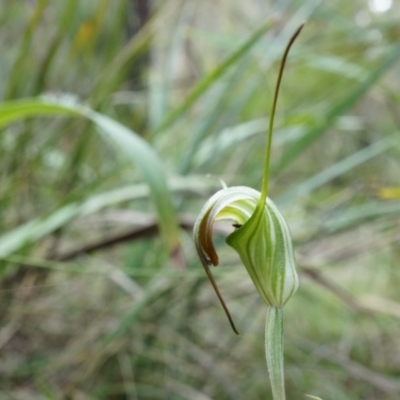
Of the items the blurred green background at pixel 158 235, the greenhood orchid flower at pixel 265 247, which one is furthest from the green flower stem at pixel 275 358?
the blurred green background at pixel 158 235

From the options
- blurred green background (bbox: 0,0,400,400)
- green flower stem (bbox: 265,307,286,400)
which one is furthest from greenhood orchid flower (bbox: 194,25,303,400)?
blurred green background (bbox: 0,0,400,400)

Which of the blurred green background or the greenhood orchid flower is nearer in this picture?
the greenhood orchid flower

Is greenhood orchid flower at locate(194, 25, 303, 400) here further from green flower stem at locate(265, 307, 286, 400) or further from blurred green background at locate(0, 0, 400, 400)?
blurred green background at locate(0, 0, 400, 400)

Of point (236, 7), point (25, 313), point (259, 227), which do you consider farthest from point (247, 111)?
point (259, 227)

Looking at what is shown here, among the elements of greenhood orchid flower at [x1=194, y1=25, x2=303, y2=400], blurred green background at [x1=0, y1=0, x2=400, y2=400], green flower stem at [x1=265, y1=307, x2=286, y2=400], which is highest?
→ blurred green background at [x1=0, y1=0, x2=400, y2=400]

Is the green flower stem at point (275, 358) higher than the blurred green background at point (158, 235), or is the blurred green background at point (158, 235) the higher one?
the blurred green background at point (158, 235)

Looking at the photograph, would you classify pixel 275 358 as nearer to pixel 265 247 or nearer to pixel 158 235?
pixel 265 247

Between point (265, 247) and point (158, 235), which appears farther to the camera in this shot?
point (158, 235)

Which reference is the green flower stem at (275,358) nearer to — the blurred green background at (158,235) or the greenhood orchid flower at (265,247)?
the greenhood orchid flower at (265,247)

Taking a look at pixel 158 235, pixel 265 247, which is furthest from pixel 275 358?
pixel 158 235
